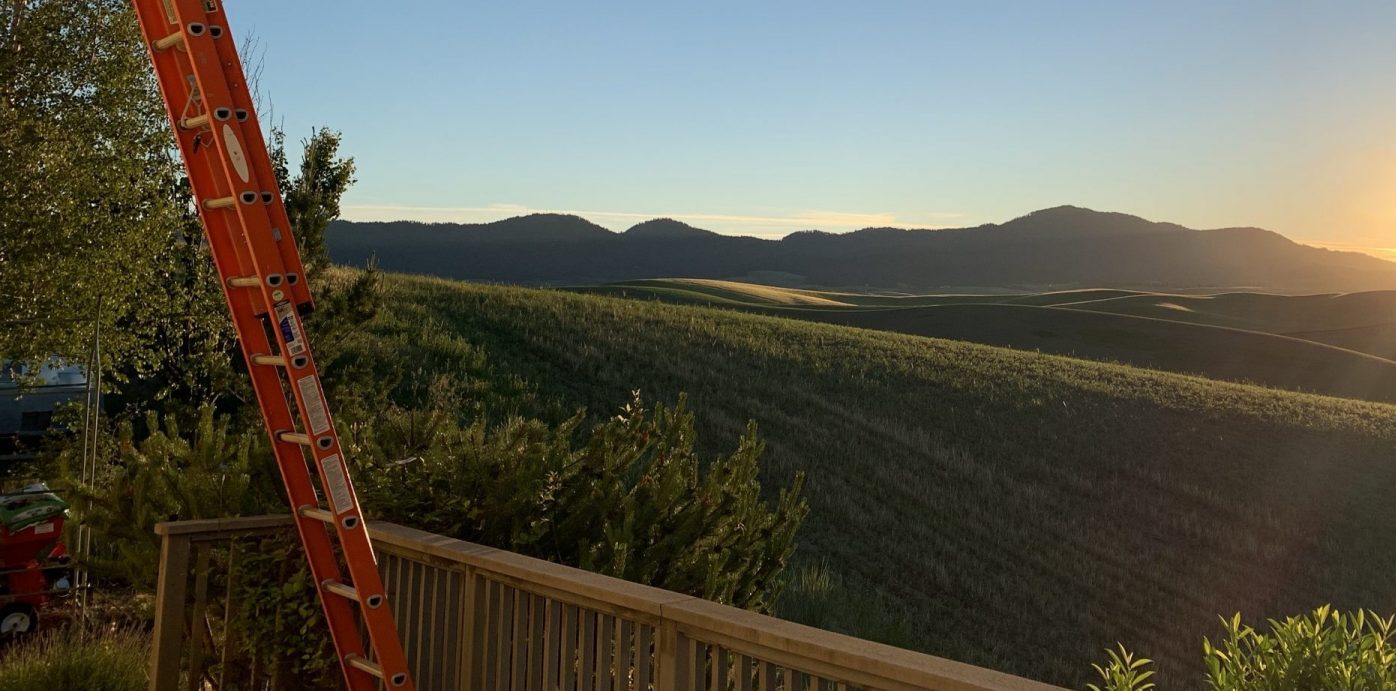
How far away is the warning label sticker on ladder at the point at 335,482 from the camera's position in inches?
135

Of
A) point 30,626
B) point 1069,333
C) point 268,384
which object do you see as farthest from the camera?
point 1069,333

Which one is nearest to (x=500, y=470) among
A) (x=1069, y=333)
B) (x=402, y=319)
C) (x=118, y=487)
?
(x=118, y=487)

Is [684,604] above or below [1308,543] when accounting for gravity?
above

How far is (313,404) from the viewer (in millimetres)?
3385

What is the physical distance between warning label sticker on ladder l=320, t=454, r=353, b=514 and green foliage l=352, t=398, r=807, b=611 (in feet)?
5.52

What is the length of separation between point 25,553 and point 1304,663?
848cm

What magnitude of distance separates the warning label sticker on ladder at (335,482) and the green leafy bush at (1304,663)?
220cm

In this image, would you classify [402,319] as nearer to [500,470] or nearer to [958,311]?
[500,470]

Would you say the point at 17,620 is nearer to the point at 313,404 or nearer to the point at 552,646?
the point at 552,646

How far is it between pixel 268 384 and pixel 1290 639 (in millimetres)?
3002

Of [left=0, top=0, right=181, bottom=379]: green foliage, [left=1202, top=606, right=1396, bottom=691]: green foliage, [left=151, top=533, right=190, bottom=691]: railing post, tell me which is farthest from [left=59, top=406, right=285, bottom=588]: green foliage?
[left=0, top=0, right=181, bottom=379]: green foliage

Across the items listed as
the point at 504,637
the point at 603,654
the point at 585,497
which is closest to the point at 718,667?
the point at 603,654

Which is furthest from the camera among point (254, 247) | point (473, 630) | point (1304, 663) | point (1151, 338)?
point (1151, 338)

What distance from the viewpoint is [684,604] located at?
3.28m
